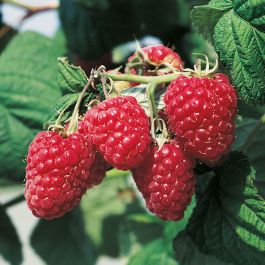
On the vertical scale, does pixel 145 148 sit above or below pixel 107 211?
above

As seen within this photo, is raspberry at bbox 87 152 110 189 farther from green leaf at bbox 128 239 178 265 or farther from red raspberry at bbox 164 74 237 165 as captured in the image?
green leaf at bbox 128 239 178 265

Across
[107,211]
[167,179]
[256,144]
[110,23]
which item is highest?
[167,179]

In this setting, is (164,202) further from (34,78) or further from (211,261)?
(34,78)

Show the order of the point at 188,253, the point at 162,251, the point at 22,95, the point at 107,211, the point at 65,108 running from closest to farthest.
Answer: the point at 65,108 < the point at 188,253 < the point at 22,95 < the point at 162,251 < the point at 107,211

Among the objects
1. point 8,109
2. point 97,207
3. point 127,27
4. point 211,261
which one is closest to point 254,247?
point 211,261

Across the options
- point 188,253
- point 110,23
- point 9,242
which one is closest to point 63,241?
point 9,242

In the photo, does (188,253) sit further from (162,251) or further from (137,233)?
(137,233)

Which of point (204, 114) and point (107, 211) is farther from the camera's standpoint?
point (107, 211)

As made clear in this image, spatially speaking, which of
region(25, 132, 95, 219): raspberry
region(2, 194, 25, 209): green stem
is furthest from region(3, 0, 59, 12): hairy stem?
region(25, 132, 95, 219): raspberry

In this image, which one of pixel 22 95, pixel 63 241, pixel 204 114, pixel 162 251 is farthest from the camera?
pixel 63 241
